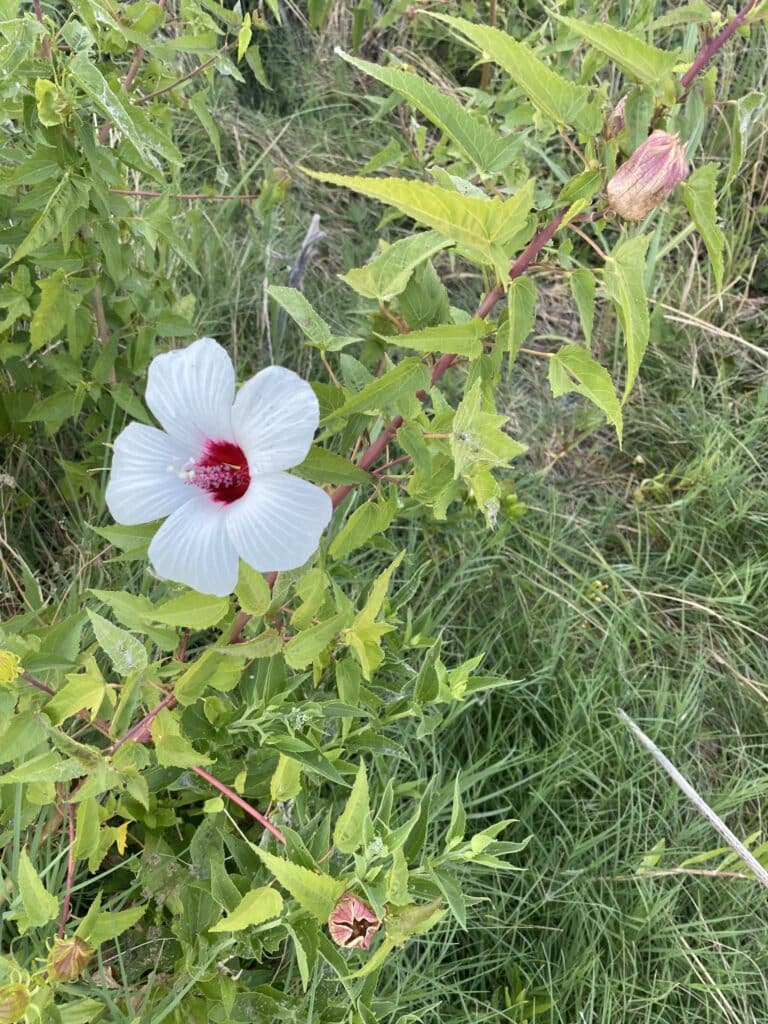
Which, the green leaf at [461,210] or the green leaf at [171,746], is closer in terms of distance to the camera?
the green leaf at [461,210]

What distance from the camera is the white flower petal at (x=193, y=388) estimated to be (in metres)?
0.81

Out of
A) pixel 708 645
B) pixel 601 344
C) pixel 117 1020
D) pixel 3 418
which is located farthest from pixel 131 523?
pixel 601 344

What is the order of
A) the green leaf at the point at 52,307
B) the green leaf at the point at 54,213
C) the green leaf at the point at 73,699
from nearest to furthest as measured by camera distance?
the green leaf at the point at 73,699 < the green leaf at the point at 54,213 < the green leaf at the point at 52,307

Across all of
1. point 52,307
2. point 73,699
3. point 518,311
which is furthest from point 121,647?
point 52,307

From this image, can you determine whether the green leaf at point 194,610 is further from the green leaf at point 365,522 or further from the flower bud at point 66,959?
the flower bud at point 66,959

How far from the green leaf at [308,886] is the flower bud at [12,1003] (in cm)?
28

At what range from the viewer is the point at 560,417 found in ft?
7.62

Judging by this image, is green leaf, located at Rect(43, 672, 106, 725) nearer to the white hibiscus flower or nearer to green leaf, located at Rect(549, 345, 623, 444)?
the white hibiscus flower

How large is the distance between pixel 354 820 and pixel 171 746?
211mm

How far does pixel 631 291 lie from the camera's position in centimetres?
75

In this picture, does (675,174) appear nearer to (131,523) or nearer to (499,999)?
(131,523)

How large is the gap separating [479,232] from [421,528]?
3.93 feet

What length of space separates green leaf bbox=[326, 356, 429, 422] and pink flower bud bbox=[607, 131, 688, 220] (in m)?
0.24

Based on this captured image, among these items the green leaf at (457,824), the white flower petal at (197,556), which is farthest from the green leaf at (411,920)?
the white flower petal at (197,556)
